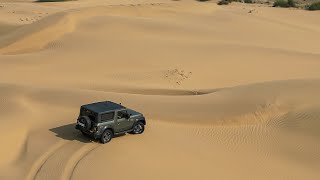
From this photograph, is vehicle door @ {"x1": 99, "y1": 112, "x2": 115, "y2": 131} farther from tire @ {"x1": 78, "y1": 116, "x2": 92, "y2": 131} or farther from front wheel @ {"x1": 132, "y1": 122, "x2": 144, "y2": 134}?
front wheel @ {"x1": 132, "y1": 122, "x2": 144, "y2": 134}

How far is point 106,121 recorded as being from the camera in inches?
571

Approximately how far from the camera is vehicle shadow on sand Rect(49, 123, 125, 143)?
48.5 feet

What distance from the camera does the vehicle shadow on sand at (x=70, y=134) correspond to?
48.5 ft

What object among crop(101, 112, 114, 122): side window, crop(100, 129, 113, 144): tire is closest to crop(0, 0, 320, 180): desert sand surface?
crop(100, 129, 113, 144): tire

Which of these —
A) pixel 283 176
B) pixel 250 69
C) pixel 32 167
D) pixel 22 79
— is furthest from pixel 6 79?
pixel 283 176

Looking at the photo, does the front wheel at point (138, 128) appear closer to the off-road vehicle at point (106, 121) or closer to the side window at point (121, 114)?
the off-road vehicle at point (106, 121)

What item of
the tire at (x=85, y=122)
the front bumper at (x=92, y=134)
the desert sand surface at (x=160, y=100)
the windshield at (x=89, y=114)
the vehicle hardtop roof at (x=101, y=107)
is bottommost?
the desert sand surface at (x=160, y=100)

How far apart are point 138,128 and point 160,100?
3.57 metres

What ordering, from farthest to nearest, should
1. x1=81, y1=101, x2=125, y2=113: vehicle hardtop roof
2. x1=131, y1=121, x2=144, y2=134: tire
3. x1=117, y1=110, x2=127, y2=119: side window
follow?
x1=131, y1=121, x2=144, y2=134: tire → x1=117, y1=110, x2=127, y2=119: side window → x1=81, y1=101, x2=125, y2=113: vehicle hardtop roof

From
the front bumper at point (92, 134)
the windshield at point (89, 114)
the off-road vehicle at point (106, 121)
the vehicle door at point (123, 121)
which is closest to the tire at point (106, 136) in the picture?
the off-road vehicle at point (106, 121)

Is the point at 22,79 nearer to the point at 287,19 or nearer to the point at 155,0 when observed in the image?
the point at 287,19

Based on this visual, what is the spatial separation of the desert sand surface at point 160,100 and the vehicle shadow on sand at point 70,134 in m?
0.06

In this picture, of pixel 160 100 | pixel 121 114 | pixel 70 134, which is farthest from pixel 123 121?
pixel 160 100

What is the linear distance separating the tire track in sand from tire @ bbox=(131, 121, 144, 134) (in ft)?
4.58
